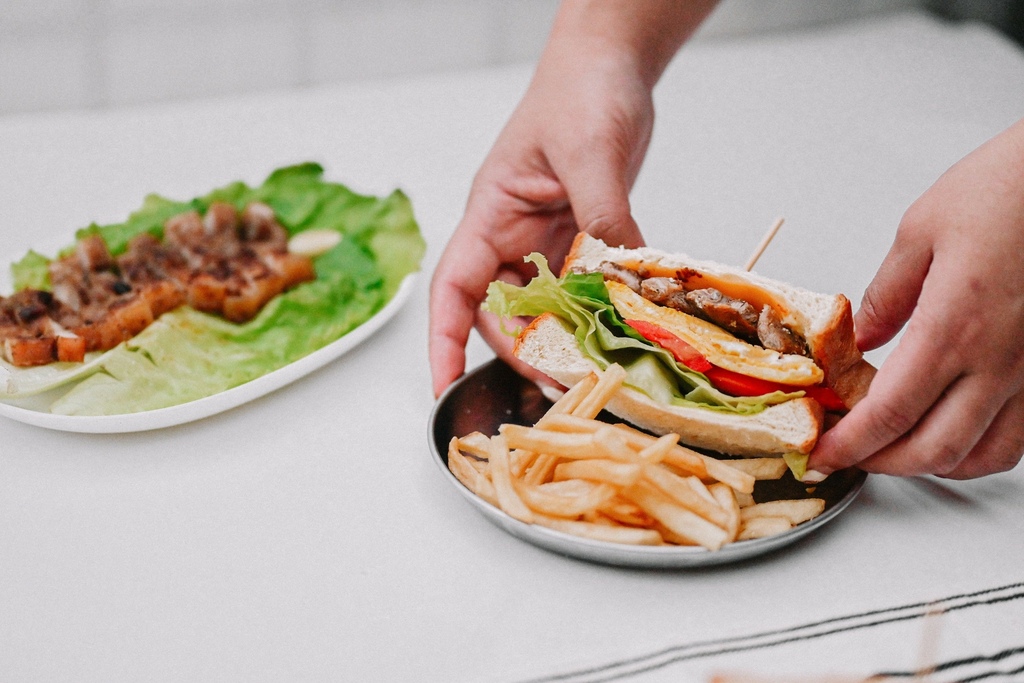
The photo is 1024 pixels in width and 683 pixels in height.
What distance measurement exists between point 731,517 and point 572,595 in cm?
34

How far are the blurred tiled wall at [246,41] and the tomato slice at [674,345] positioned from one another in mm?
3598

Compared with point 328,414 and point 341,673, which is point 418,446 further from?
point 341,673

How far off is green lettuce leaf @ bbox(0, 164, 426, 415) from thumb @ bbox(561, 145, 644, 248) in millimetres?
768

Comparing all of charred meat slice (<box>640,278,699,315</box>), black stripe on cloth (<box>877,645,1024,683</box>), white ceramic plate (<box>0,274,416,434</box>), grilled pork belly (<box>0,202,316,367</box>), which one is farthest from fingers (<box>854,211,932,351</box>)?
grilled pork belly (<box>0,202,316,367</box>)

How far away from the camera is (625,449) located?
69.7 inches

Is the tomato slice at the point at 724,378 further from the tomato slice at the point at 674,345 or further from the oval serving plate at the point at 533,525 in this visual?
the oval serving plate at the point at 533,525

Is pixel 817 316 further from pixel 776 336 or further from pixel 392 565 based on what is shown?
pixel 392 565

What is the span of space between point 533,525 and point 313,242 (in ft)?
5.76

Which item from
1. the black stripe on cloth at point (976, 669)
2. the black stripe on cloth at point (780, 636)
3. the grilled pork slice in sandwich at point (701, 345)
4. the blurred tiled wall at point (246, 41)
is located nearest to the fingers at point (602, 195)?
the grilled pork slice in sandwich at point (701, 345)

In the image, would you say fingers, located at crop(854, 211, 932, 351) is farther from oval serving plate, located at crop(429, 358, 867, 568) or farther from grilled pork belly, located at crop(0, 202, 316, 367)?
grilled pork belly, located at crop(0, 202, 316, 367)

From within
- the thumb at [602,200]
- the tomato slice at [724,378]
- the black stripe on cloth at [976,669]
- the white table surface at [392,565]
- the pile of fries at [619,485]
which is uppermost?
the thumb at [602,200]

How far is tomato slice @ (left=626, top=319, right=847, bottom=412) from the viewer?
6.81 feet

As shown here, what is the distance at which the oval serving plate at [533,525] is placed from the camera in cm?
178

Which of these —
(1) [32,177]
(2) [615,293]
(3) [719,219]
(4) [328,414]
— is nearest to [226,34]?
(1) [32,177]
